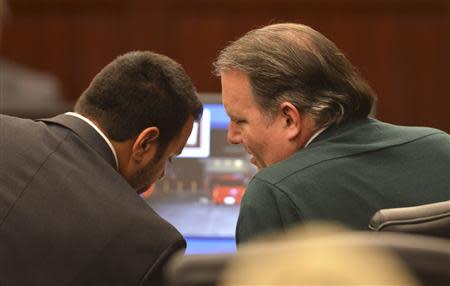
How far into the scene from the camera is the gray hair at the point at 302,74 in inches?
49.9

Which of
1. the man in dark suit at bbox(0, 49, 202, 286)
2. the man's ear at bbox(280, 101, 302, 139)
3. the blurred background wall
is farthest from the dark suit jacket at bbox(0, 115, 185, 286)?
the blurred background wall

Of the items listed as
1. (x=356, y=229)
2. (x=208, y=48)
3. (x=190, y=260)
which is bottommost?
(x=208, y=48)

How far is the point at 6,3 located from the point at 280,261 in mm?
4124

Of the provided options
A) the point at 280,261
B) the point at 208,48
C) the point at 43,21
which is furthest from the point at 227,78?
the point at 43,21

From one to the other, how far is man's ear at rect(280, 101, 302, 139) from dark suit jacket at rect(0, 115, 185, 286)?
0.28 m

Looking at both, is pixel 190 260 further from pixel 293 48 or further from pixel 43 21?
pixel 43 21

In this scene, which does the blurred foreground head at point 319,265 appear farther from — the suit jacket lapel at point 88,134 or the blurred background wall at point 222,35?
the blurred background wall at point 222,35

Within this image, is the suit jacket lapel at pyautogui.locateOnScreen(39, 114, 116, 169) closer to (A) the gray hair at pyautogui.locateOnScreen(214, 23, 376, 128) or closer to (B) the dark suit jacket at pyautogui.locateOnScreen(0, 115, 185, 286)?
(B) the dark suit jacket at pyautogui.locateOnScreen(0, 115, 185, 286)

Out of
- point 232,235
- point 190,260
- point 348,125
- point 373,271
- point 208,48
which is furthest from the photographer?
point 208,48

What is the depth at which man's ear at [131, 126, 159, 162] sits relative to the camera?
1456 millimetres

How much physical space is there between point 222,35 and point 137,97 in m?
2.74

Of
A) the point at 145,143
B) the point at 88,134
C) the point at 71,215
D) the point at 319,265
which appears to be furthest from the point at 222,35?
the point at 319,265

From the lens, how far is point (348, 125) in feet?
4.18

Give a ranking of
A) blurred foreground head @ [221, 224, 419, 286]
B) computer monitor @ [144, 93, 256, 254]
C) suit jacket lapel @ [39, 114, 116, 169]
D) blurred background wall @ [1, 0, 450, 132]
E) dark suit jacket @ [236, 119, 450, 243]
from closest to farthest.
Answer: blurred foreground head @ [221, 224, 419, 286] → dark suit jacket @ [236, 119, 450, 243] → suit jacket lapel @ [39, 114, 116, 169] → computer monitor @ [144, 93, 256, 254] → blurred background wall @ [1, 0, 450, 132]
